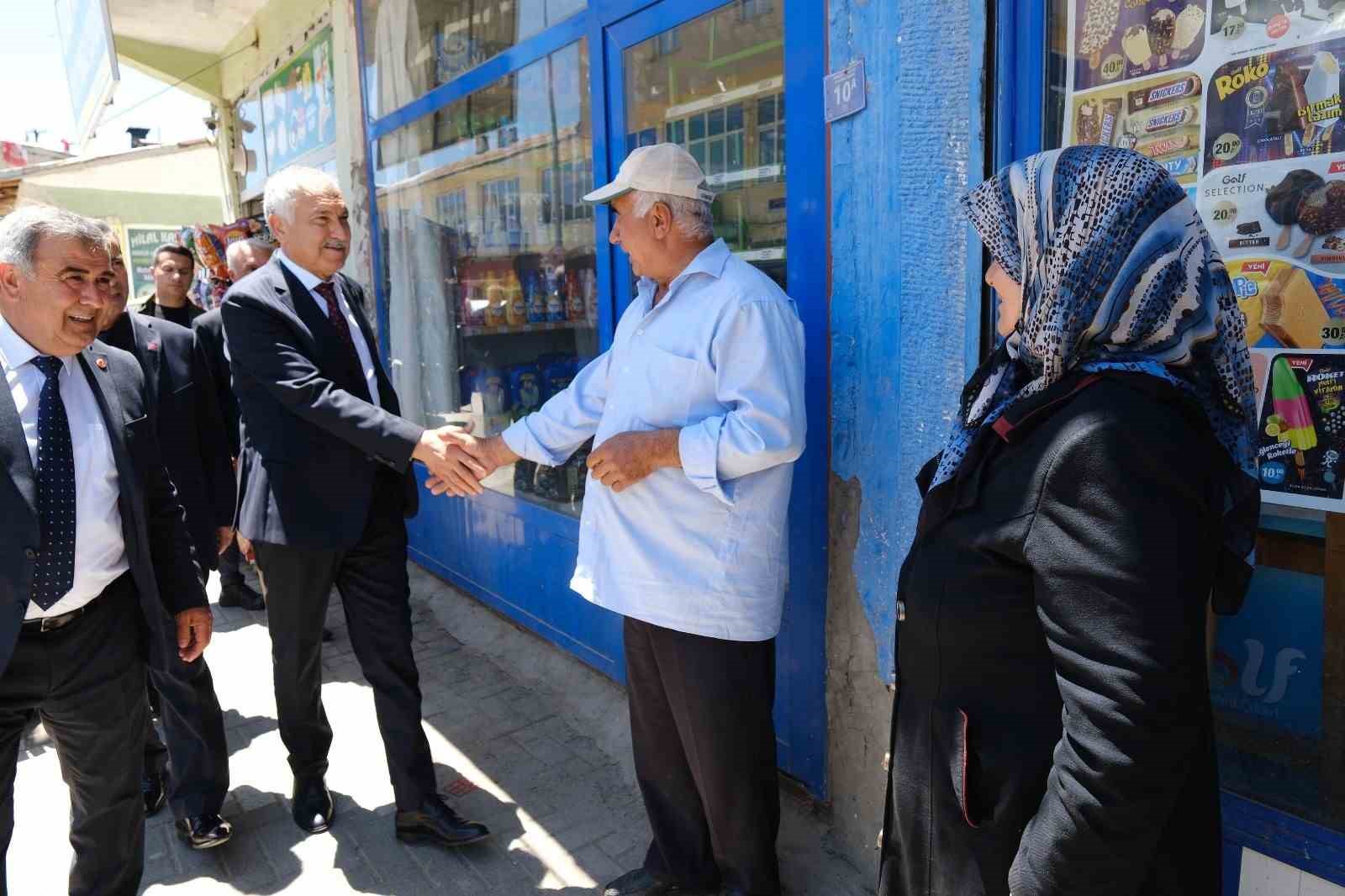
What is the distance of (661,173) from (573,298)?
1.82m

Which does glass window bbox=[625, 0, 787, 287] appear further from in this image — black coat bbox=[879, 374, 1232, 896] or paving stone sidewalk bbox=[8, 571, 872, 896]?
paving stone sidewalk bbox=[8, 571, 872, 896]

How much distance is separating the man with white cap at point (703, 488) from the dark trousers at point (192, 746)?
1.59 meters

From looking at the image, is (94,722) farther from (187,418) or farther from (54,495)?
(187,418)

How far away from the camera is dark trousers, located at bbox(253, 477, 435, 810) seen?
2.87 m

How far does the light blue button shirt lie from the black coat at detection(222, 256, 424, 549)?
2.91 feet

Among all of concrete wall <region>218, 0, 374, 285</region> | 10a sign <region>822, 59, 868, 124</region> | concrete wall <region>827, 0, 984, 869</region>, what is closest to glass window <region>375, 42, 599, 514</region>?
concrete wall <region>218, 0, 374, 285</region>

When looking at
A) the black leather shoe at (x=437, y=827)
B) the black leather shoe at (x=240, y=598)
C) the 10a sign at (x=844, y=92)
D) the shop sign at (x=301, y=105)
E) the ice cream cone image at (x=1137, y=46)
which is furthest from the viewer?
the shop sign at (x=301, y=105)

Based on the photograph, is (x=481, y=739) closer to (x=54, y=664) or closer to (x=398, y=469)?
(x=398, y=469)

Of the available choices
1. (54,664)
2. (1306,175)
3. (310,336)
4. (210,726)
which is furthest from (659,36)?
(210,726)

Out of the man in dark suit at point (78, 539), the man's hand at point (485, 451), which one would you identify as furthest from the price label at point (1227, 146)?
the man in dark suit at point (78, 539)

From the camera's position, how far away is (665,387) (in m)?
2.22

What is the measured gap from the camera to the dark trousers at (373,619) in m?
2.87

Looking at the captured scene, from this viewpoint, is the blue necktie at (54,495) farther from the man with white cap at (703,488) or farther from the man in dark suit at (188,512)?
the man with white cap at (703,488)

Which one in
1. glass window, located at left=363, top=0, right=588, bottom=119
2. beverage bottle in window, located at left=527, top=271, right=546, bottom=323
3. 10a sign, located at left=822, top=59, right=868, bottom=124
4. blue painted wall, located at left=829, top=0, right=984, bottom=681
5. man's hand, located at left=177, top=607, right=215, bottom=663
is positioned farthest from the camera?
beverage bottle in window, located at left=527, top=271, right=546, bottom=323
